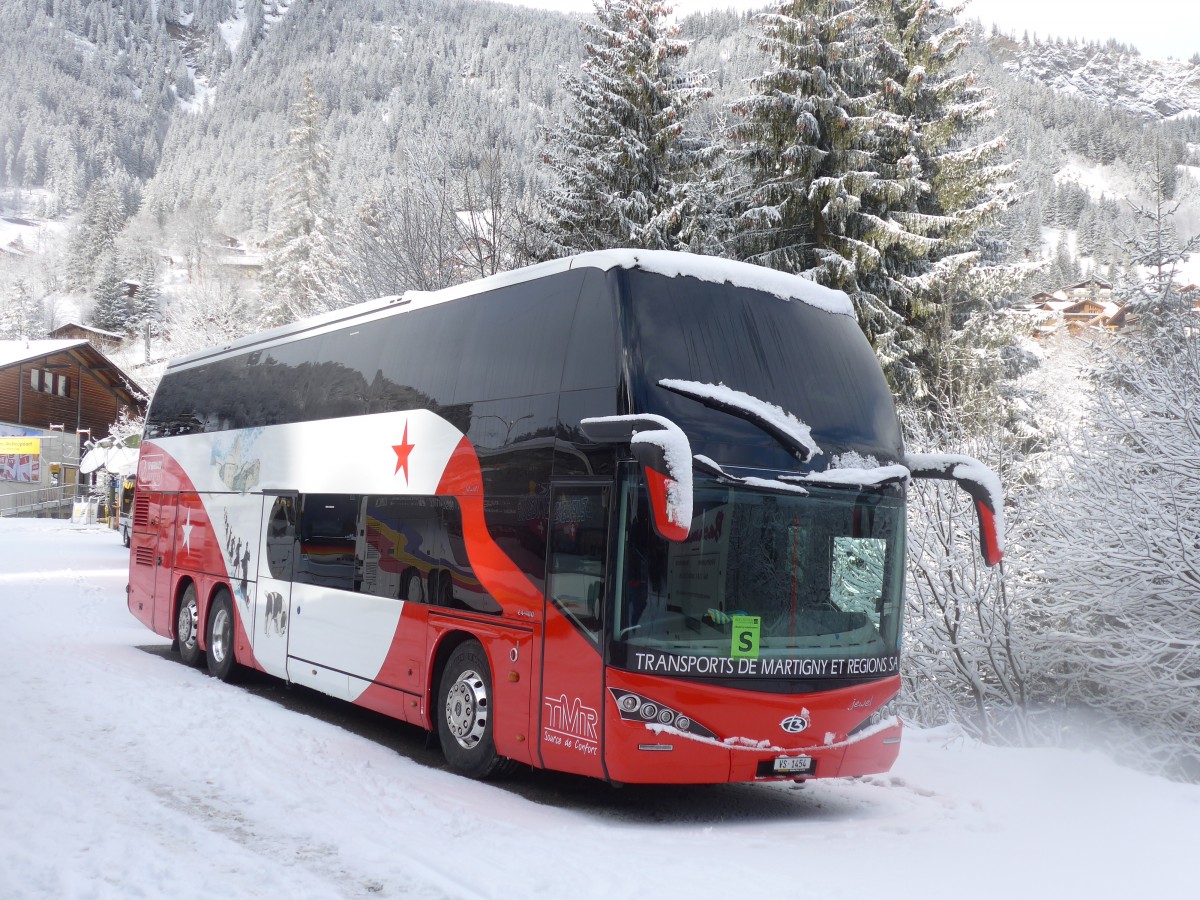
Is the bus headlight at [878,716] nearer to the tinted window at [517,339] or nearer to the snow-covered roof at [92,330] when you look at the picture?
the tinted window at [517,339]

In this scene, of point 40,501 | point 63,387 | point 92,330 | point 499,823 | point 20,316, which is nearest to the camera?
point 499,823

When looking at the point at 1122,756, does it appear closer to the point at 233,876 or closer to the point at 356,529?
the point at 356,529

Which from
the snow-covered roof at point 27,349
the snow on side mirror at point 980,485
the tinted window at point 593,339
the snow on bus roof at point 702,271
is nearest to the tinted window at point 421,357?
the snow on bus roof at point 702,271

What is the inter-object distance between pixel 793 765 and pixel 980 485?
8.56ft

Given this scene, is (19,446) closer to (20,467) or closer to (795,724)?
(20,467)

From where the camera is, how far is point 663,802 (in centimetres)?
812

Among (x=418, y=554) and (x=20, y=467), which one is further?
(x=20, y=467)

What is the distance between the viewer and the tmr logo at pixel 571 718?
718cm

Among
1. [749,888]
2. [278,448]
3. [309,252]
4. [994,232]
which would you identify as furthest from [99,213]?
[749,888]

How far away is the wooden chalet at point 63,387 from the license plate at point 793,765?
6333 cm

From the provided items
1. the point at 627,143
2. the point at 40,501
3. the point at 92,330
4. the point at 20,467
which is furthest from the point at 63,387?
the point at 627,143

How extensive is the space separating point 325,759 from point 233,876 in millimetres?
3015

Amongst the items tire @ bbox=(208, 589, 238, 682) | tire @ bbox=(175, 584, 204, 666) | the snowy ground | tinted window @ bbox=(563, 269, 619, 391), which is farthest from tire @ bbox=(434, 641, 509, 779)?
tire @ bbox=(175, 584, 204, 666)

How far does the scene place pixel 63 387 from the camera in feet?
219
